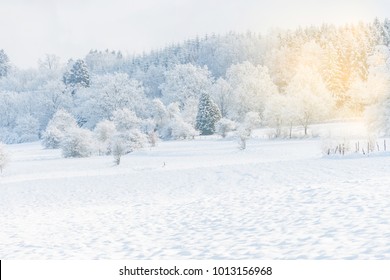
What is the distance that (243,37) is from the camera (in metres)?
142

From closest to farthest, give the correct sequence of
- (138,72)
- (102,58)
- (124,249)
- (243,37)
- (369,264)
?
(369,264) < (124,249) < (138,72) < (243,37) < (102,58)

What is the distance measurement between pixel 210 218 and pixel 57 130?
60363 millimetres

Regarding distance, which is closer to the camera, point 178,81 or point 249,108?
point 249,108

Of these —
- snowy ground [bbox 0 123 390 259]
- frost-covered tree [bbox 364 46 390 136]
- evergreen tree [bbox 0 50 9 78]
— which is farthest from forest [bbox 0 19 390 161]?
snowy ground [bbox 0 123 390 259]

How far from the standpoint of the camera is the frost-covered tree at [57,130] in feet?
225

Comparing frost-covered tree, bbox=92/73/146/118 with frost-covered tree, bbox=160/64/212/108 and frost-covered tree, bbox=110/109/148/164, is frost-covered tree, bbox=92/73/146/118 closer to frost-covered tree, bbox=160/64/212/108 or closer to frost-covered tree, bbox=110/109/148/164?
frost-covered tree, bbox=160/64/212/108

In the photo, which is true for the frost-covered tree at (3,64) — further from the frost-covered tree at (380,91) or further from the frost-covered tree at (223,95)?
the frost-covered tree at (380,91)

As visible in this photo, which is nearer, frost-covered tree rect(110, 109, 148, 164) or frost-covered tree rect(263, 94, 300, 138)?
frost-covered tree rect(110, 109, 148, 164)

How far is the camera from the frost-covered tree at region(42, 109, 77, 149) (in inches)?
2704

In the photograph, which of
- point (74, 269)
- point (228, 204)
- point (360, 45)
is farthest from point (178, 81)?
point (74, 269)

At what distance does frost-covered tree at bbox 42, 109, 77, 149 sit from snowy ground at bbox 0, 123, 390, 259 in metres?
44.5

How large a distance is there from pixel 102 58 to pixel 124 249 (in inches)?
6220

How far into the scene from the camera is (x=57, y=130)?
69.8m

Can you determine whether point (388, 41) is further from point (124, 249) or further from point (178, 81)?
point (124, 249)
